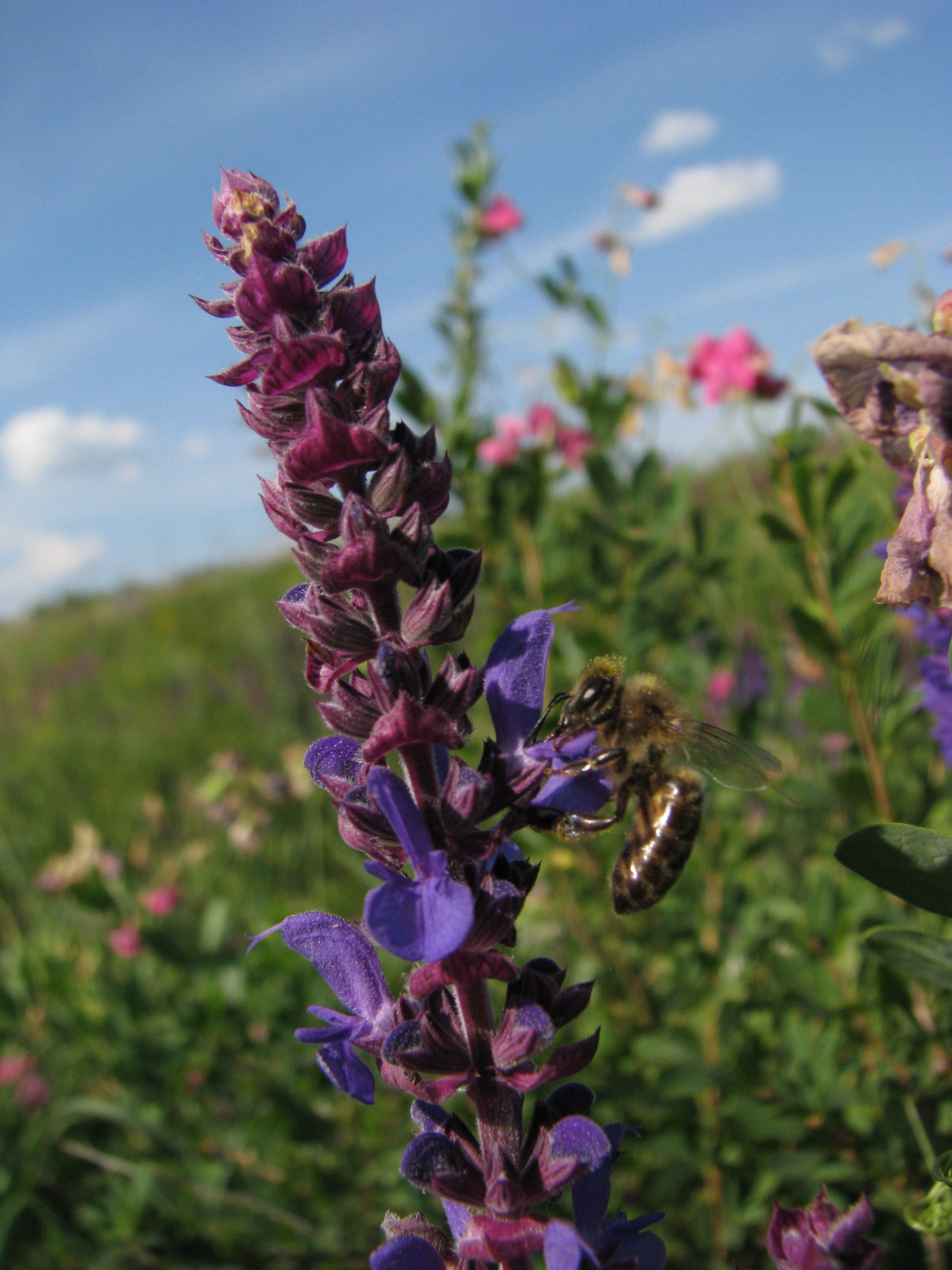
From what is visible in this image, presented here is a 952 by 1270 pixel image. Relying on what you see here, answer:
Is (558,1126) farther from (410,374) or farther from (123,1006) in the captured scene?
(123,1006)

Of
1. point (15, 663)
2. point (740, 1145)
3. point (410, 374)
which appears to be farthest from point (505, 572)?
point (15, 663)

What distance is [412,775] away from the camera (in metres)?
0.98

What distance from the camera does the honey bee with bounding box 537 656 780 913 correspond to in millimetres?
1336

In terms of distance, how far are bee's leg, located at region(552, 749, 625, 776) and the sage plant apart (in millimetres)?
14

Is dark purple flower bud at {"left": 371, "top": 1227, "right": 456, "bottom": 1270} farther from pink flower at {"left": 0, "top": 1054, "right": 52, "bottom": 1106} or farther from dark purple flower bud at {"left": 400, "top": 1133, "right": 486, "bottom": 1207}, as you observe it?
pink flower at {"left": 0, "top": 1054, "right": 52, "bottom": 1106}

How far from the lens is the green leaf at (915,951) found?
91 centimetres

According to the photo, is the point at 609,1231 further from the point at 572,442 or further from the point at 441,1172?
the point at 572,442

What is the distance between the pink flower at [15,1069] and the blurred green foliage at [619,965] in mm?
17

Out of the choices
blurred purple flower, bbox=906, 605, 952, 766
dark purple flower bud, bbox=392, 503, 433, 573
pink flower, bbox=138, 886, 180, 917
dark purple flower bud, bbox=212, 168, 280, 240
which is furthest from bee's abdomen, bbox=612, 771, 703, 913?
pink flower, bbox=138, 886, 180, 917

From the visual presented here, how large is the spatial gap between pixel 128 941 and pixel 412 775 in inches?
109

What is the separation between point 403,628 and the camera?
959mm

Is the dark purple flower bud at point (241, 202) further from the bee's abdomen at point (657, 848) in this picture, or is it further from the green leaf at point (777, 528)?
the green leaf at point (777, 528)

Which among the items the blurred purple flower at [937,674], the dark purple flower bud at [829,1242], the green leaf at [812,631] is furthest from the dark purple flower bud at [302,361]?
the green leaf at [812,631]

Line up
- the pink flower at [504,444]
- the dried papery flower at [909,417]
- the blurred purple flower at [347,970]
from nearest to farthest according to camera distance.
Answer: the dried papery flower at [909,417]
the blurred purple flower at [347,970]
the pink flower at [504,444]
